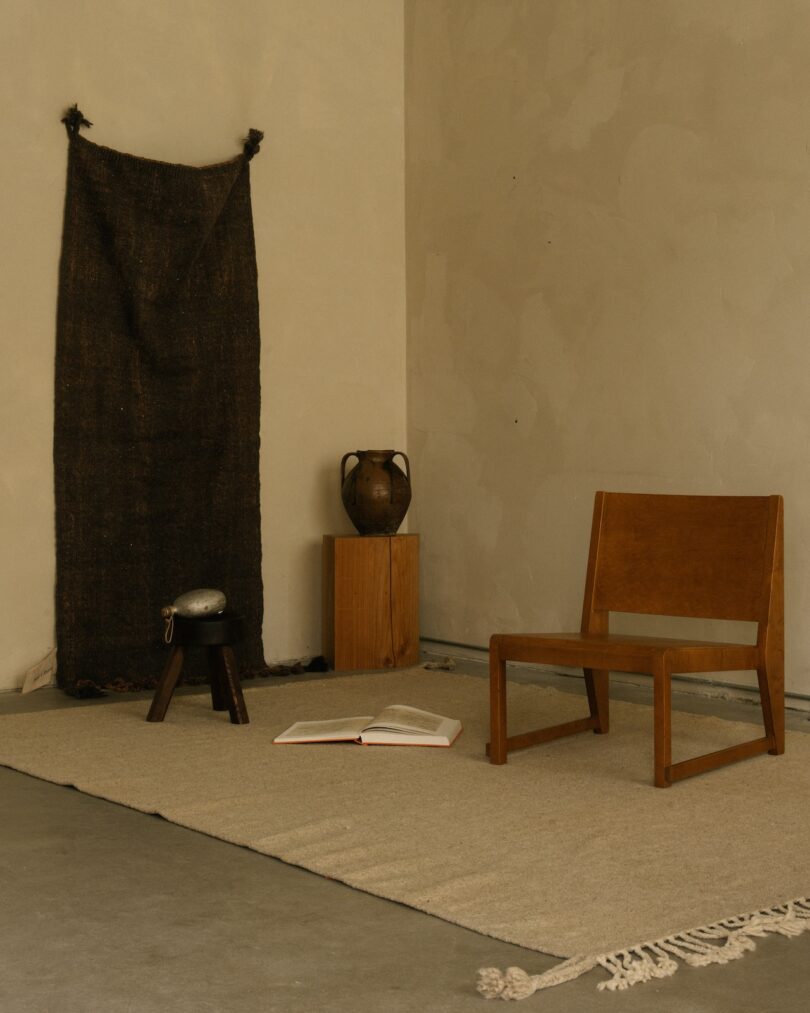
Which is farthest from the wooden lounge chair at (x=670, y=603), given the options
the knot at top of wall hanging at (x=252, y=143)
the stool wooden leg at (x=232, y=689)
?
the knot at top of wall hanging at (x=252, y=143)

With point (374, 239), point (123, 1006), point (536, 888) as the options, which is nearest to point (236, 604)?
point (374, 239)

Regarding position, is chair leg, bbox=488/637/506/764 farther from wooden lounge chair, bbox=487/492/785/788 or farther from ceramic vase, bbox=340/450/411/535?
ceramic vase, bbox=340/450/411/535

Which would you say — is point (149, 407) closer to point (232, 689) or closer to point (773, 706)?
point (232, 689)

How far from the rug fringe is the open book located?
151cm

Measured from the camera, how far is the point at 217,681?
4.15 m

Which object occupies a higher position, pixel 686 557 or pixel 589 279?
pixel 589 279

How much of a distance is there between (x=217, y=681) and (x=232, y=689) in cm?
17

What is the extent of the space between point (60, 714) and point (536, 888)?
7.21ft

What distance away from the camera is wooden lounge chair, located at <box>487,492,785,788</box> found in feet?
10.7

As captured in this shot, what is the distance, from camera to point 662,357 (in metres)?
4.59

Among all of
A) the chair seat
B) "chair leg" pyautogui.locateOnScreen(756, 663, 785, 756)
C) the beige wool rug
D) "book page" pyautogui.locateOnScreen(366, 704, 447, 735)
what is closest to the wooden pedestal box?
the beige wool rug

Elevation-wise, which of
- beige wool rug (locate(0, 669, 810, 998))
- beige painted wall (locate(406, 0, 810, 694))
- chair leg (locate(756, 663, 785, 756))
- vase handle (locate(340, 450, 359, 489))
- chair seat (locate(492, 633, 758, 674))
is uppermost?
beige painted wall (locate(406, 0, 810, 694))

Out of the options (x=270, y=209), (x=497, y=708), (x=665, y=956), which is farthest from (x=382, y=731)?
(x=270, y=209)

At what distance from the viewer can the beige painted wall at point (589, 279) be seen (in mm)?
4223
